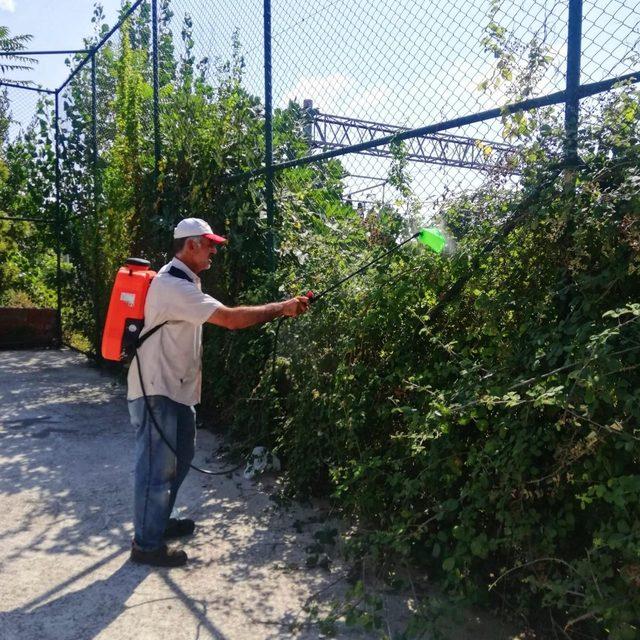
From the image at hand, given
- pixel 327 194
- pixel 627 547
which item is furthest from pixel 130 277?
pixel 627 547

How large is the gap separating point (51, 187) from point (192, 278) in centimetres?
708

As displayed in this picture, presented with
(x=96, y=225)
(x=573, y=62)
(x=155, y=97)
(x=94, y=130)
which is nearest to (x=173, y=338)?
(x=573, y=62)

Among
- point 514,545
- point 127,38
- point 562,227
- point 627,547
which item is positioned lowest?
point 514,545

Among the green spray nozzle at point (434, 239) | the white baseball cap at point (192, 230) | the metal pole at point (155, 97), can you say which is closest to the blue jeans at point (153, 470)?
the white baseball cap at point (192, 230)

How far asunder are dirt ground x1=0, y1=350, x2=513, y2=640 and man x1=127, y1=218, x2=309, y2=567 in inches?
7.7

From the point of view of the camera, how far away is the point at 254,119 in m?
5.76

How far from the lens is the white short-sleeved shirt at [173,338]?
3.69 metres

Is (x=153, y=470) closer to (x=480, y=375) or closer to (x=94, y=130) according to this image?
(x=480, y=375)

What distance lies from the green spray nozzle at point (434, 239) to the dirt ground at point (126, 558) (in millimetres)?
1558

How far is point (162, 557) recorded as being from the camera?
141 inches

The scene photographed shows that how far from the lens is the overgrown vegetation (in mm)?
2375

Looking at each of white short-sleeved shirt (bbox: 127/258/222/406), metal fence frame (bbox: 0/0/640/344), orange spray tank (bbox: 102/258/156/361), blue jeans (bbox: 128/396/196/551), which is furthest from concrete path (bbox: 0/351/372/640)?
metal fence frame (bbox: 0/0/640/344)

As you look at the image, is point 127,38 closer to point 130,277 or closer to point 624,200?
point 130,277

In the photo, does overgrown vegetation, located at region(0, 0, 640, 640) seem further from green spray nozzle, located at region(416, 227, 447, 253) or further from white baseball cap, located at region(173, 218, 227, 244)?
white baseball cap, located at region(173, 218, 227, 244)
